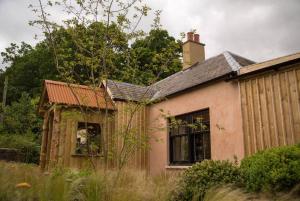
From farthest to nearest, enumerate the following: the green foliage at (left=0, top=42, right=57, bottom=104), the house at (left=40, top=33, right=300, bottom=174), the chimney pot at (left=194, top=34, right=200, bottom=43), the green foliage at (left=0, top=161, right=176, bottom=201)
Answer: the green foliage at (left=0, top=42, right=57, bottom=104) → the chimney pot at (left=194, top=34, right=200, bottom=43) → the house at (left=40, top=33, right=300, bottom=174) → the green foliage at (left=0, top=161, right=176, bottom=201)

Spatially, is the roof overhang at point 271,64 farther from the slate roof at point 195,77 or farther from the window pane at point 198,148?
the window pane at point 198,148

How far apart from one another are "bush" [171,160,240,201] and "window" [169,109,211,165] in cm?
356

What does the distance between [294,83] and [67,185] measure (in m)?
6.21

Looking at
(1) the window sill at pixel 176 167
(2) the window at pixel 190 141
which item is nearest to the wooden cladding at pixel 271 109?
(2) the window at pixel 190 141

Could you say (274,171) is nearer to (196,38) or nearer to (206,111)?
(206,111)

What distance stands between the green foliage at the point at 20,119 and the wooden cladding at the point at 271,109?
1811 centimetres

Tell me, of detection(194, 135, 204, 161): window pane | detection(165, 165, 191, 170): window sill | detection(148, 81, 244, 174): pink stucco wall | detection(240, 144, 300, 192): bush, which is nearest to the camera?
detection(240, 144, 300, 192): bush

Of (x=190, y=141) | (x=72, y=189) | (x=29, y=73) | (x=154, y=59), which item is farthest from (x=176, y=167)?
(x=29, y=73)

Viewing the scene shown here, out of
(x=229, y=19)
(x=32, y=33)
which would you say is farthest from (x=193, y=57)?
(x=32, y=33)

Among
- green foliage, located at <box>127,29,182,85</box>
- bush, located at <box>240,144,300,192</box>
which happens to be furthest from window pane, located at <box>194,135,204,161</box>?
bush, located at <box>240,144,300,192</box>

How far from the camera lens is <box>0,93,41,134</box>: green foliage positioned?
2241 centimetres

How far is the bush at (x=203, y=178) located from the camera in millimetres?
5750

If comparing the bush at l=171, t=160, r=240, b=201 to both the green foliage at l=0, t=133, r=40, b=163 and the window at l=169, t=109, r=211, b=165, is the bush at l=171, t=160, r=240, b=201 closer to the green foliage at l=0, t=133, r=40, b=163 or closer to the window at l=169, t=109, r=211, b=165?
the window at l=169, t=109, r=211, b=165

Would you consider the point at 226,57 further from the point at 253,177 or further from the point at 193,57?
the point at 253,177
